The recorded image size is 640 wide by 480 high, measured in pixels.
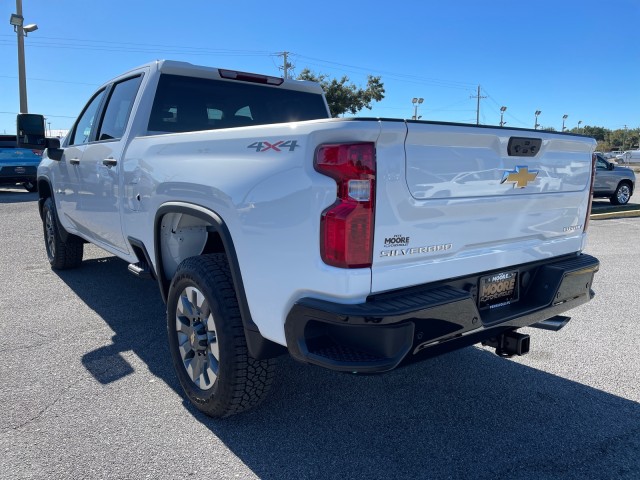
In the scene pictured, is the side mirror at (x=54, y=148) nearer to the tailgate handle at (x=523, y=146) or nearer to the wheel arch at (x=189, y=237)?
the wheel arch at (x=189, y=237)

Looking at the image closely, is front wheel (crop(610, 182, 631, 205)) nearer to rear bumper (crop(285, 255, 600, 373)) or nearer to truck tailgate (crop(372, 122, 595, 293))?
truck tailgate (crop(372, 122, 595, 293))

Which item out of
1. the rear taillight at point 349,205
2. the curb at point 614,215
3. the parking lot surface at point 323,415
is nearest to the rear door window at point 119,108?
the parking lot surface at point 323,415

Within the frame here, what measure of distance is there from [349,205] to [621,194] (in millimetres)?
16810

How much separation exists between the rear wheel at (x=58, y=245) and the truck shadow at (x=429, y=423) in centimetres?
259

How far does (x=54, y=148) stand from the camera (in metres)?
5.38

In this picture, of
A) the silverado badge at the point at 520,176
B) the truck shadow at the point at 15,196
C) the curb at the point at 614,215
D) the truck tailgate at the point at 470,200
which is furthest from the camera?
the truck shadow at the point at 15,196

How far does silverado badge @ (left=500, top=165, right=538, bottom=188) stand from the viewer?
104 inches

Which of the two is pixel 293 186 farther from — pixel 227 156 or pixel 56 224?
pixel 56 224

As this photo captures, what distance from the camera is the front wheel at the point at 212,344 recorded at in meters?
2.66

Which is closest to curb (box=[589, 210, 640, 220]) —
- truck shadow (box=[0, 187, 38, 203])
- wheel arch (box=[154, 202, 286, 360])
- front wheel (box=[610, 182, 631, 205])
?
front wheel (box=[610, 182, 631, 205])

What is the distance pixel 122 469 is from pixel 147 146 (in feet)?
6.66

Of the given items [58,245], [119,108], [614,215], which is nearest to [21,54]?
[58,245]

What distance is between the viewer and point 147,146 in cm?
349

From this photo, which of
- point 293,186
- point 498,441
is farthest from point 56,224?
point 498,441
